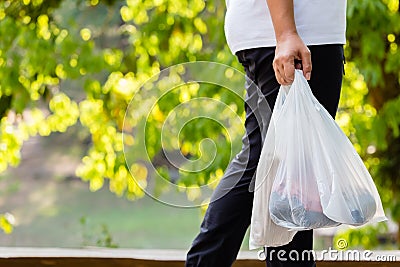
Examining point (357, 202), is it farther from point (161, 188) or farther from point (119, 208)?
point (119, 208)

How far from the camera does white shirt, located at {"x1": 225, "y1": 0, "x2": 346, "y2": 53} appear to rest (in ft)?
4.70

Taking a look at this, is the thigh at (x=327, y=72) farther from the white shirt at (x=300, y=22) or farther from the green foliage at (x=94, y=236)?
the green foliage at (x=94, y=236)

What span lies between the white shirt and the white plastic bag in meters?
0.08

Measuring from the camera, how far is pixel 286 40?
1384 mm

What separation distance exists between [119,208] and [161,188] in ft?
20.7

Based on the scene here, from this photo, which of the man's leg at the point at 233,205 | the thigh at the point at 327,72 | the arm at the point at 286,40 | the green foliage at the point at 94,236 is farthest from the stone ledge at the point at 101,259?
the green foliage at the point at 94,236

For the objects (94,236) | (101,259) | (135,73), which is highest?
(135,73)

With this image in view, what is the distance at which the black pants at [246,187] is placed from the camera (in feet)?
4.84

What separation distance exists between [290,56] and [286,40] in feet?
0.09

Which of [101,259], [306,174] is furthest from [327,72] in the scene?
[101,259]

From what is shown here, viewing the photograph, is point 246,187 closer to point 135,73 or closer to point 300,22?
point 300,22

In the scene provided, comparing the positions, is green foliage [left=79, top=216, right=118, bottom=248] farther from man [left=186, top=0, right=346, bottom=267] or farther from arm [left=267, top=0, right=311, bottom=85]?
arm [left=267, top=0, right=311, bottom=85]

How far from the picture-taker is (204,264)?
5.01ft

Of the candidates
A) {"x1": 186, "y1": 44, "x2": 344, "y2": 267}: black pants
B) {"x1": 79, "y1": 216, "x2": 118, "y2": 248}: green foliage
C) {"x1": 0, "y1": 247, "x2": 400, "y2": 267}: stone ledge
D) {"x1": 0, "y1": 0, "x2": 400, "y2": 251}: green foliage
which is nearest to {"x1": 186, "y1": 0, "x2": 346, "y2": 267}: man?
{"x1": 186, "y1": 44, "x2": 344, "y2": 267}: black pants
